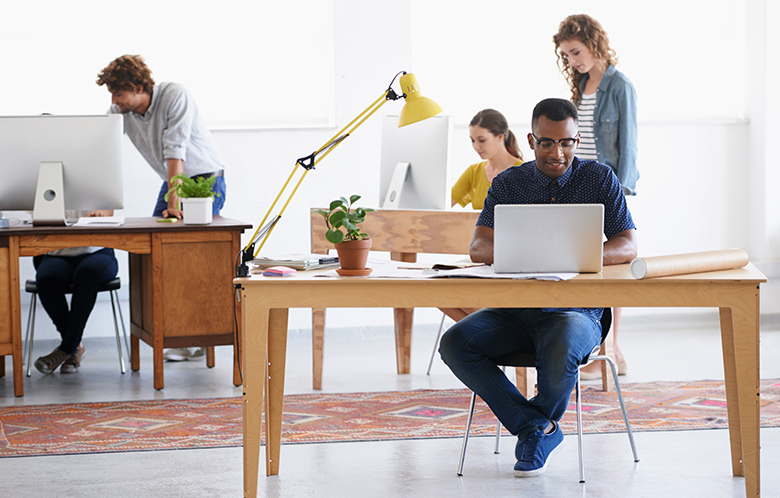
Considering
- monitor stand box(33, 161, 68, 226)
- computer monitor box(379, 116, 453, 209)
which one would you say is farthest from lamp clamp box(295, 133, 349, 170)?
monitor stand box(33, 161, 68, 226)

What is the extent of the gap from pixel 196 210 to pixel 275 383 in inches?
57.5

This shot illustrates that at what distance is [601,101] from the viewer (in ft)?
12.7

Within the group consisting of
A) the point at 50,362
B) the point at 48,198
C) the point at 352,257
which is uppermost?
the point at 48,198

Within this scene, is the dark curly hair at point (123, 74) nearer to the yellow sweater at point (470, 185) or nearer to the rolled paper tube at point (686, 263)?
the yellow sweater at point (470, 185)

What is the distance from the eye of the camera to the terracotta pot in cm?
237

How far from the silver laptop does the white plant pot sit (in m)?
1.90

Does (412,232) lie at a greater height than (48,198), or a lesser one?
lesser

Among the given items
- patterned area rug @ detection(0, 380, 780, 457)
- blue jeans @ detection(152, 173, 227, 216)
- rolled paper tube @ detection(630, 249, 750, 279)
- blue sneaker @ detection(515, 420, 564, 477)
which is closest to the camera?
rolled paper tube @ detection(630, 249, 750, 279)

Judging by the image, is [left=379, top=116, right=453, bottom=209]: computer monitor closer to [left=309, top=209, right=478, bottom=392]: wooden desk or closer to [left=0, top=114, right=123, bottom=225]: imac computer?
[left=309, top=209, right=478, bottom=392]: wooden desk

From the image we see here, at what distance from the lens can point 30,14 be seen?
15.8ft

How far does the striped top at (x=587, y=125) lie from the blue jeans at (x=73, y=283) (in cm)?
222

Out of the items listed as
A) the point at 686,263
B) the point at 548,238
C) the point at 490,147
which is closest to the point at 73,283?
the point at 490,147

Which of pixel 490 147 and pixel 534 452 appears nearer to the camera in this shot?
pixel 534 452

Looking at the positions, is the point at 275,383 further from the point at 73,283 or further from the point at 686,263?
the point at 73,283
